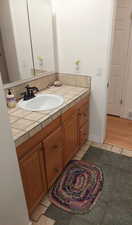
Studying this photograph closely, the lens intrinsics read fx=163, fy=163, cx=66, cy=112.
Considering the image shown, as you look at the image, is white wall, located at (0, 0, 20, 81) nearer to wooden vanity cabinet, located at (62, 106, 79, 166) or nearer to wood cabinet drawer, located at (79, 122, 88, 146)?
wooden vanity cabinet, located at (62, 106, 79, 166)

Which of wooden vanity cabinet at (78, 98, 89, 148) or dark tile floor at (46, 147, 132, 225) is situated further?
wooden vanity cabinet at (78, 98, 89, 148)

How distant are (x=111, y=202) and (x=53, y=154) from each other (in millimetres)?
764

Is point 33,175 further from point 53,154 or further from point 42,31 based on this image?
point 42,31

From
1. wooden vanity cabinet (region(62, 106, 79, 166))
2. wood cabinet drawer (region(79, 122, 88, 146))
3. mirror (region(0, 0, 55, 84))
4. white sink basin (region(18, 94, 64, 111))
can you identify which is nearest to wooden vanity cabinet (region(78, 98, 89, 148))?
wood cabinet drawer (region(79, 122, 88, 146))

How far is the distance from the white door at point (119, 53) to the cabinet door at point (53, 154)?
1.93 meters

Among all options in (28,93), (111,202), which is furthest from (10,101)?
(111,202)

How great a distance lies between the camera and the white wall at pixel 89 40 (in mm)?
1958

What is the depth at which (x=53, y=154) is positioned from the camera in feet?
5.53

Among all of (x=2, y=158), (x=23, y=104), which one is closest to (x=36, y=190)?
(x=2, y=158)

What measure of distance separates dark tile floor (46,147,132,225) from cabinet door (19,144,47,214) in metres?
0.23

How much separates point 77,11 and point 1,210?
7.28 feet

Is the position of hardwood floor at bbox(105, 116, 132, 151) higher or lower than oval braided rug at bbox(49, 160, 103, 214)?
higher

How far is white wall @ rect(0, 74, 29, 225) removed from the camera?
0.96m

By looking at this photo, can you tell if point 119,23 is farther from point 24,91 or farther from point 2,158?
point 2,158
